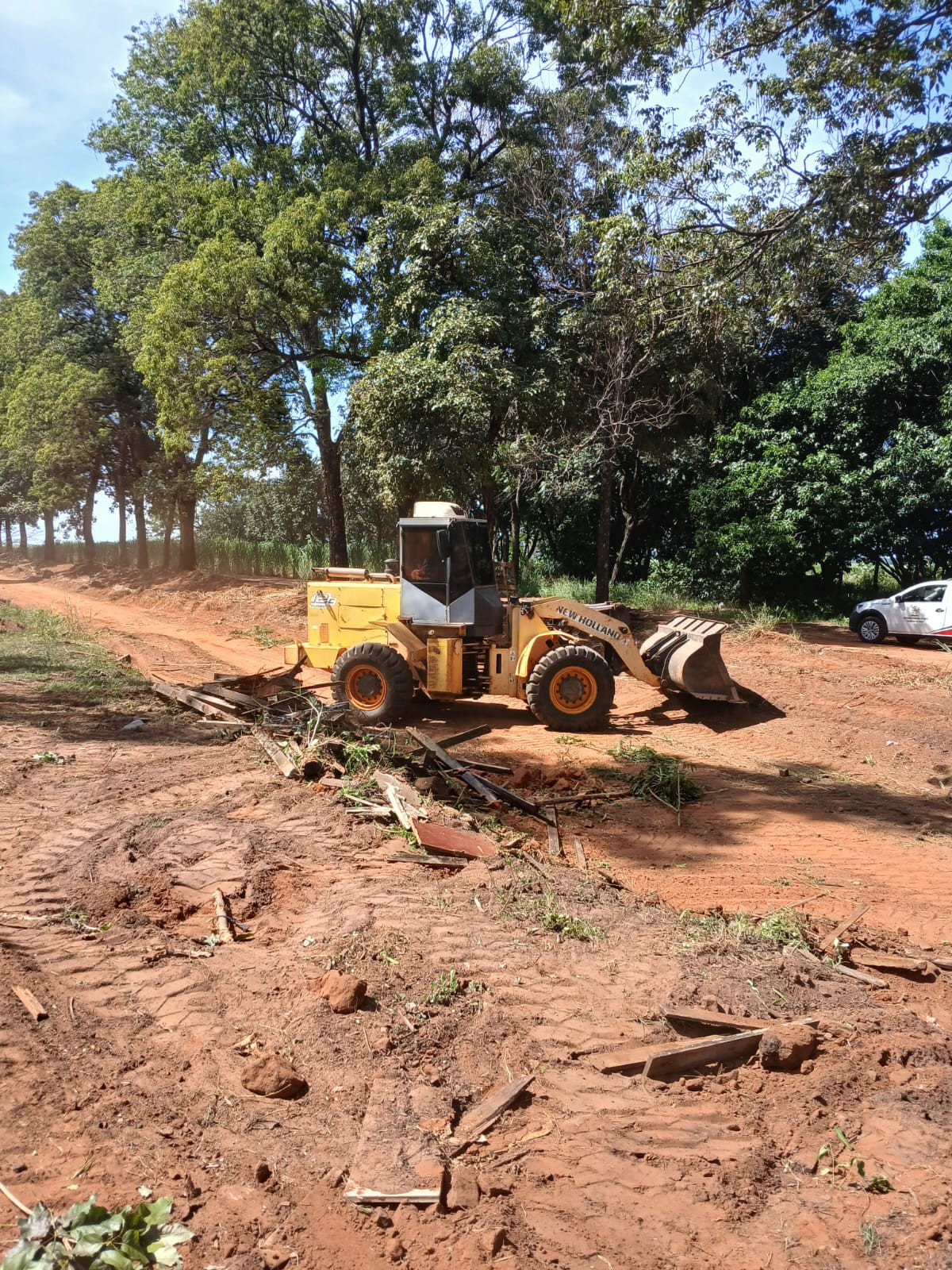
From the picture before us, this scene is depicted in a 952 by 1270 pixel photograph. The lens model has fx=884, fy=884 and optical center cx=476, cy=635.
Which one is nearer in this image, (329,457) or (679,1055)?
(679,1055)

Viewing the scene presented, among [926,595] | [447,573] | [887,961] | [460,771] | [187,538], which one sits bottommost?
[887,961]

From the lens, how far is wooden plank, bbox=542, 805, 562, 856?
7.10 m

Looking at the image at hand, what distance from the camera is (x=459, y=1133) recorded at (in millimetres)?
3641

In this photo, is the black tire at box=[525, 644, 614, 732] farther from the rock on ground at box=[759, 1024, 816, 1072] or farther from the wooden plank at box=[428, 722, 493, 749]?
the rock on ground at box=[759, 1024, 816, 1072]

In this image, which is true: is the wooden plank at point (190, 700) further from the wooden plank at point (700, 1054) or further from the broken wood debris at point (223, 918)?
the wooden plank at point (700, 1054)

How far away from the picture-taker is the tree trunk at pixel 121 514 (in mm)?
37875

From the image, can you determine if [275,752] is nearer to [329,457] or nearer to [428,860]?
[428,860]

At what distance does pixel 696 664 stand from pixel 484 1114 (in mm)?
8163

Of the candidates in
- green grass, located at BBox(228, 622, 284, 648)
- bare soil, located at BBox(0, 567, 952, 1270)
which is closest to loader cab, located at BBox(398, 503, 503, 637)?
bare soil, located at BBox(0, 567, 952, 1270)

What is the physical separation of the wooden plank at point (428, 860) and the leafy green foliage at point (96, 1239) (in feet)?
10.7

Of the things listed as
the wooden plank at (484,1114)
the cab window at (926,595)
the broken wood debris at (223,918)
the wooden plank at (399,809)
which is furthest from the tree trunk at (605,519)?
the wooden plank at (484,1114)

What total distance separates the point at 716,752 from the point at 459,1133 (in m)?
7.57

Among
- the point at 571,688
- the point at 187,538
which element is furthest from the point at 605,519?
the point at 187,538

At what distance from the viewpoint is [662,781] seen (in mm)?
8891
